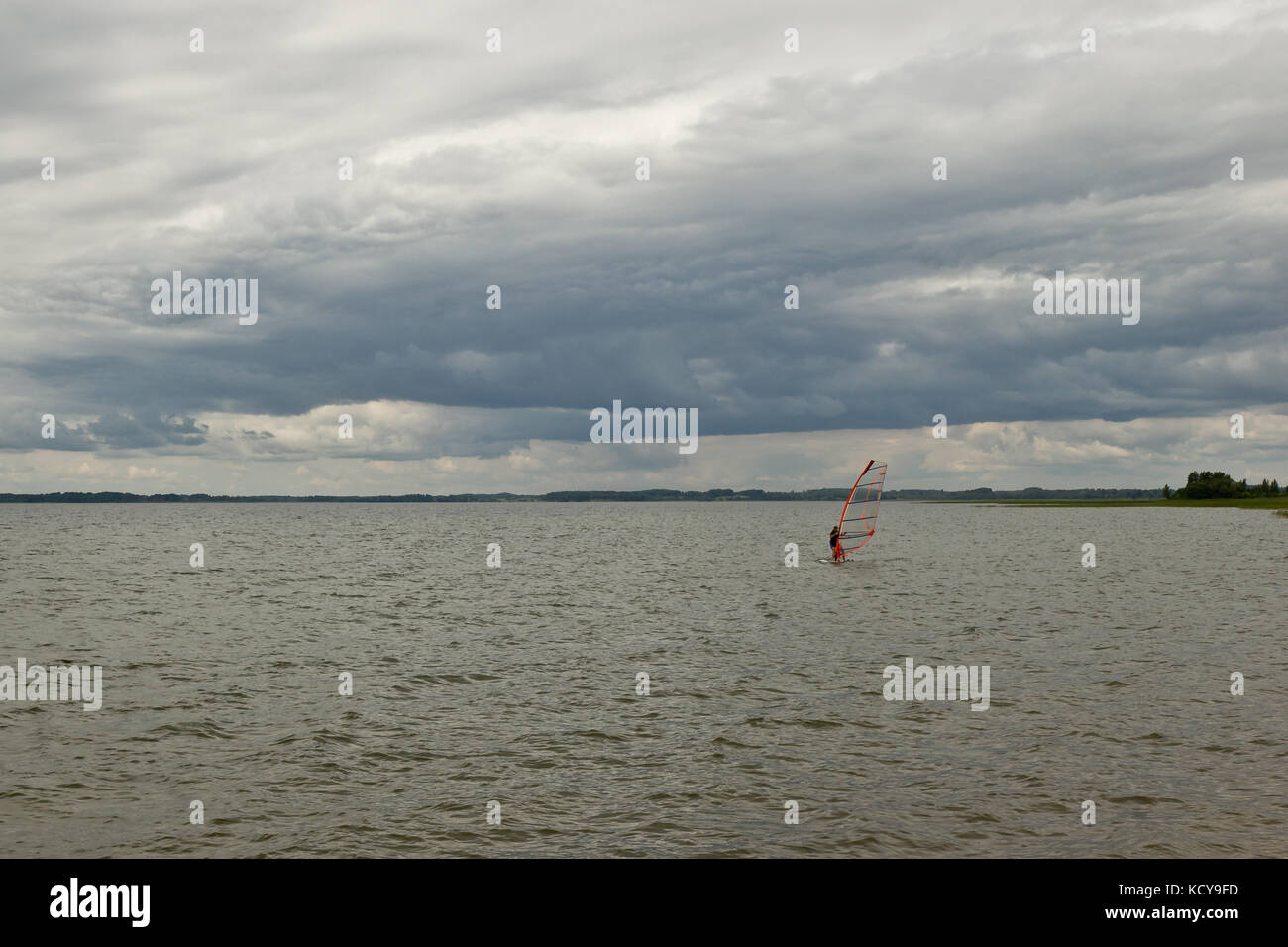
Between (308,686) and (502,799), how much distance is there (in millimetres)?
13951

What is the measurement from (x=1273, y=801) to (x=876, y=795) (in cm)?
740

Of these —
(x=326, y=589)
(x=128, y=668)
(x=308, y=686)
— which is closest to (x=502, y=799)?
(x=308, y=686)

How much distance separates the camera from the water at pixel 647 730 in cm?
1614

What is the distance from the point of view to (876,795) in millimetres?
18047

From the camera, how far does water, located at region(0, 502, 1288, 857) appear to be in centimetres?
1614

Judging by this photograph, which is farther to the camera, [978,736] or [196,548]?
[196,548]

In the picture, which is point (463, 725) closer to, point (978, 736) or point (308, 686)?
point (308, 686)

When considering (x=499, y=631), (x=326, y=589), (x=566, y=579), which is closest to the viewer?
(x=499, y=631)

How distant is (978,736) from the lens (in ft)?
73.9

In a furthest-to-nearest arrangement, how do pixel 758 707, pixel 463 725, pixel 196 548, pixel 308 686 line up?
pixel 196 548 → pixel 308 686 → pixel 758 707 → pixel 463 725

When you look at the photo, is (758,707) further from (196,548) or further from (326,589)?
(196,548)

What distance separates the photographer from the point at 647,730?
77.0 feet

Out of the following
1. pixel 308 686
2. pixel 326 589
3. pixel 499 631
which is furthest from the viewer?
Result: pixel 326 589
